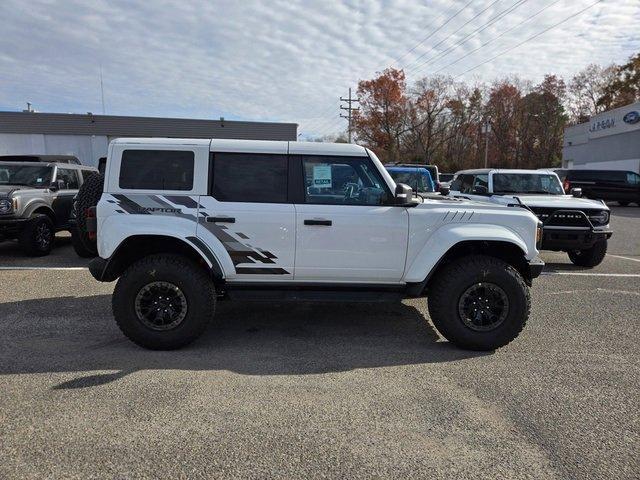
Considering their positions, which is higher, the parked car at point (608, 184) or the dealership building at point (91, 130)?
the dealership building at point (91, 130)

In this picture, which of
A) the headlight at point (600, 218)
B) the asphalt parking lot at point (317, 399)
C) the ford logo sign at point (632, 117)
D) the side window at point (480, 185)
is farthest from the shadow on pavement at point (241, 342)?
the ford logo sign at point (632, 117)

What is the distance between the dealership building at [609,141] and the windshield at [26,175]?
3480 cm

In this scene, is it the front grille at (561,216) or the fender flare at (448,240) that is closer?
the fender flare at (448,240)

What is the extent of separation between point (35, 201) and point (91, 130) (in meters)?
21.1

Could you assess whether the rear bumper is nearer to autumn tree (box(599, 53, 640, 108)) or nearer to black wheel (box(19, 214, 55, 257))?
black wheel (box(19, 214, 55, 257))

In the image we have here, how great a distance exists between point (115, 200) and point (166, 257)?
2.27 ft

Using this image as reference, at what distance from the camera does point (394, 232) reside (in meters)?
4.10

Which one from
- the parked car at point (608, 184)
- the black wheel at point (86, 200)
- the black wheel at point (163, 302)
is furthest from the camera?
the parked car at point (608, 184)

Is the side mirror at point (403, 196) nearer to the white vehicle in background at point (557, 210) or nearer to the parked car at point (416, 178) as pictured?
the white vehicle in background at point (557, 210)

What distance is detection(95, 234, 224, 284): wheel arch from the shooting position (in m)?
4.01

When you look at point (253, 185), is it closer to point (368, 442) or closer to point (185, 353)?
point (185, 353)

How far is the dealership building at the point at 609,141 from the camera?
3075cm

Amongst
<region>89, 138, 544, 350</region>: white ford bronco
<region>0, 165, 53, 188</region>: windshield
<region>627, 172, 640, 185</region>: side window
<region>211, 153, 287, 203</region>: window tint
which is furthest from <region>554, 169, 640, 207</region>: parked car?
<region>0, 165, 53, 188</region>: windshield

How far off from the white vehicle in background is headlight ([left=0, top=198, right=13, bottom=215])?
337 inches
